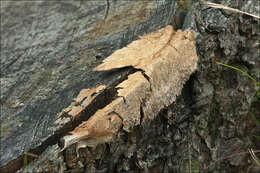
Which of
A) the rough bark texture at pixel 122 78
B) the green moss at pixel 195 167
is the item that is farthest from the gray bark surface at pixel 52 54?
the green moss at pixel 195 167

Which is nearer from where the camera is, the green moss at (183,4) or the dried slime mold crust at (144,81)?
the dried slime mold crust at (144,81)

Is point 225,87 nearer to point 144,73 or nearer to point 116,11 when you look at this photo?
point 144,73

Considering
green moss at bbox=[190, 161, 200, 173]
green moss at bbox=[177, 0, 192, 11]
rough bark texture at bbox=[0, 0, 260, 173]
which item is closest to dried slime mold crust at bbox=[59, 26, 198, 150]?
rough bark texture at bbox=[0, 0, 260, 173]

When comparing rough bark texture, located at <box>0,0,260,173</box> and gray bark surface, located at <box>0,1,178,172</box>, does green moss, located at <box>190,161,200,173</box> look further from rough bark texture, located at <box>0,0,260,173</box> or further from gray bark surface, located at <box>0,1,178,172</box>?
gray bark surface, located at <box>0,1,178,172</box>

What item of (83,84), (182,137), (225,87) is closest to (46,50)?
(83,84)

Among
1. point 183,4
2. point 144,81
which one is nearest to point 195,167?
point 144,81

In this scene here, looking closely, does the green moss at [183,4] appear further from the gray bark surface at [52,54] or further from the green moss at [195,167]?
the green moss at [195,167]
